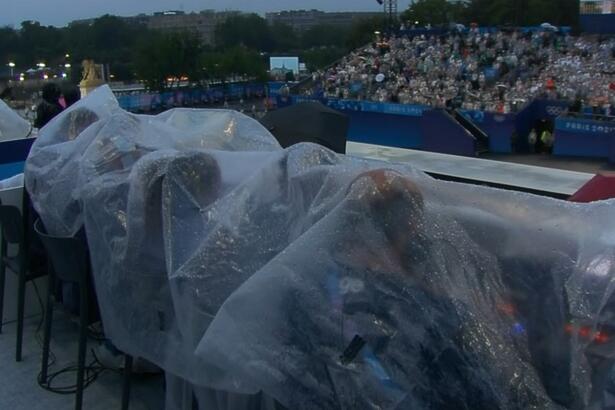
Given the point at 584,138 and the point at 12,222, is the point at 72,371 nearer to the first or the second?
the point at 12,222

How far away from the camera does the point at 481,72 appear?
64.4 feet

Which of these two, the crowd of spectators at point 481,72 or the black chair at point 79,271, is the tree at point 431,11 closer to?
the crowd of spectators at point 481,72

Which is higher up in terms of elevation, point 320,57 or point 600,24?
point 600,24

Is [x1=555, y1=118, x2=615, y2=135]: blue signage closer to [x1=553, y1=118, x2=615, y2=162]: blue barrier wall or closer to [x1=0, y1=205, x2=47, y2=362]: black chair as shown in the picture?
[x1=553, y1=118, x2=615, y2=162]: blue barrier wall

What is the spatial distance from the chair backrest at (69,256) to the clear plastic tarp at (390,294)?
62cm

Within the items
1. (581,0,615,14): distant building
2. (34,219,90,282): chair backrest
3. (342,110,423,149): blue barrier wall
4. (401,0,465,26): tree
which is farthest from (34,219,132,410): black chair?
(401,0,465,26): tree

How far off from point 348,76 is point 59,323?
19.4 m

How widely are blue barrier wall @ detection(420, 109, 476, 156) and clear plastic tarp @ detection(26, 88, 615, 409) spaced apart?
537 inches

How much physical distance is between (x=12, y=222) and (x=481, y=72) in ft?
59.7

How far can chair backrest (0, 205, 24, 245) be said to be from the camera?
307cm

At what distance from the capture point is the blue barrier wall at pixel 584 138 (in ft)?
45.7

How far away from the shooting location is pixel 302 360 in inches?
62.1

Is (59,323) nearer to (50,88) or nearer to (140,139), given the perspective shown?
(140,139)

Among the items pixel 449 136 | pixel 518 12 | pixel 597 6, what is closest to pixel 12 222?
pixel 449 136
